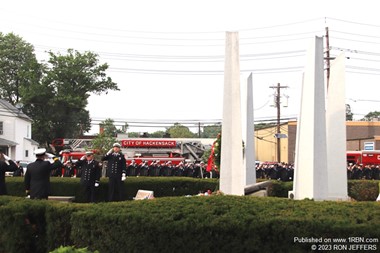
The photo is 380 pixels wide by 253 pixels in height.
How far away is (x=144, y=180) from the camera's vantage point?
17.2 metres

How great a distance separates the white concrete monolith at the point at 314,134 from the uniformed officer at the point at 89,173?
5.57m

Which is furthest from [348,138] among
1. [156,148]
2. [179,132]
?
[179,132]

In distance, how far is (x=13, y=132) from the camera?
5403cm

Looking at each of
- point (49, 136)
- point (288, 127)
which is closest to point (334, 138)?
point (288, 127)

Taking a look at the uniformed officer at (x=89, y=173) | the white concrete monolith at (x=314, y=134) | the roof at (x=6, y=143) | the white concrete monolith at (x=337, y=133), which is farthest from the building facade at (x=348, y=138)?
the white concrete monolith at (x=314, y=134)

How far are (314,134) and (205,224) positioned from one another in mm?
6529

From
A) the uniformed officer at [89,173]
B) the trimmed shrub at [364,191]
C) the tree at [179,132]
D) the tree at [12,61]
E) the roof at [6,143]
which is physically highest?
the tree at [12,61]

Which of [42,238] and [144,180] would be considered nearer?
[42,238]

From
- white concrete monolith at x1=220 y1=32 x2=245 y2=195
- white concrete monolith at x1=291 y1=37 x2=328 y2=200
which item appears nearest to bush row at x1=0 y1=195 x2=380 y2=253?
white concrete monolith at x1=220 y1=32 x2=245 y2=195

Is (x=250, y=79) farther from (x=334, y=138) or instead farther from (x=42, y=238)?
(x=42, y=238)

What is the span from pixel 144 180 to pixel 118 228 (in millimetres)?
10960

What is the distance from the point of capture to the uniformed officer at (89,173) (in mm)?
14086

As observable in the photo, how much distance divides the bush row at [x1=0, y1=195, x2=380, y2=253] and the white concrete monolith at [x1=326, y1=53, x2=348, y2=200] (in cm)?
695

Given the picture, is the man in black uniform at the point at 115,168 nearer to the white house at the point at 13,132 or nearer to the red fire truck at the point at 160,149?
the red fire truck at the point at 160,149
